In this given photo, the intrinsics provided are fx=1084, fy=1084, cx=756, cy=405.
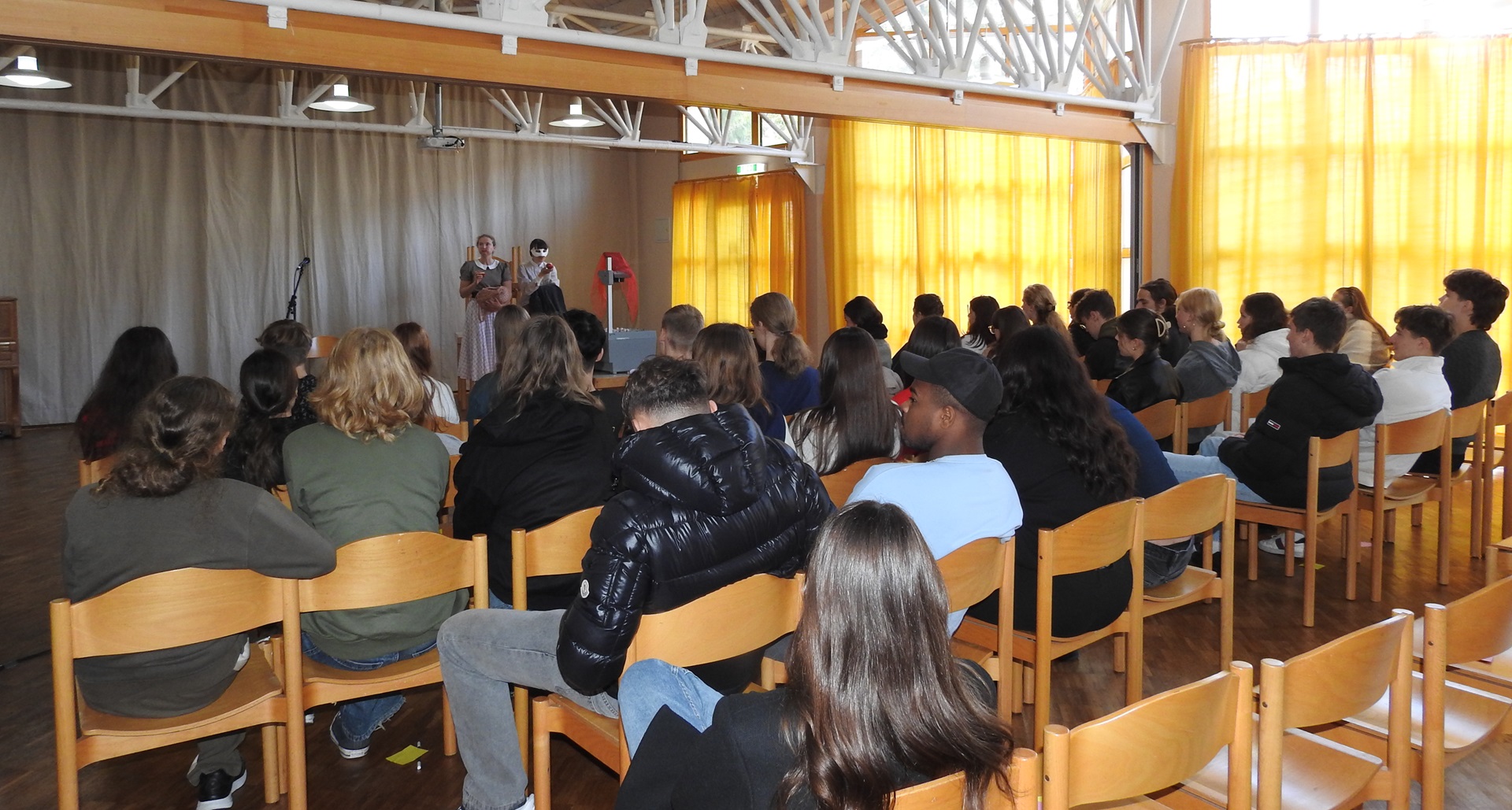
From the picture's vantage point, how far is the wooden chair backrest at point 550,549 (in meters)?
2.50

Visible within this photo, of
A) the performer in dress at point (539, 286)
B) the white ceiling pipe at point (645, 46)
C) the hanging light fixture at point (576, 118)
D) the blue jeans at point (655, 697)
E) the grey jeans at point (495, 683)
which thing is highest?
the hanging light fixture at point (576, 118)

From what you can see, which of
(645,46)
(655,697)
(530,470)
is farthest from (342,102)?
(655,697)

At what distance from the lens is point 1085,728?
4.61 ft

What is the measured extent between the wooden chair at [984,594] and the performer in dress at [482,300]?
7.27 m

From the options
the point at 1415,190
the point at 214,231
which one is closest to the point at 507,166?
the point at 214,231

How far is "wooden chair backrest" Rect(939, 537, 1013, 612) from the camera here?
2307 millimetres

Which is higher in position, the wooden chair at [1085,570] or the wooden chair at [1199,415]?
the wooden chair at [1199,415]

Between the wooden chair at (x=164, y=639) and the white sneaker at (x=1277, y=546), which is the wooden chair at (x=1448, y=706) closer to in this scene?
the wooden chair at (x=164, y=639)

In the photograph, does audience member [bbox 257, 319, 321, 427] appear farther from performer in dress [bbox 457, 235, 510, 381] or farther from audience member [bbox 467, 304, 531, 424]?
performer in dress [bbox 457, 235, 510, 381]

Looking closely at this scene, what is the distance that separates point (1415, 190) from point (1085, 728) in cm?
802

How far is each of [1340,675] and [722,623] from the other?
103 centimetres

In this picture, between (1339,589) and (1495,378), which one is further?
(1495,378)

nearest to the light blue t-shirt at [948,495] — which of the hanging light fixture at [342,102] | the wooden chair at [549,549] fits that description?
the wooden chair at [549,549]

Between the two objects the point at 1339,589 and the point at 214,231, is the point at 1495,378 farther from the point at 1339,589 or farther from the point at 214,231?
the point at 214,231
